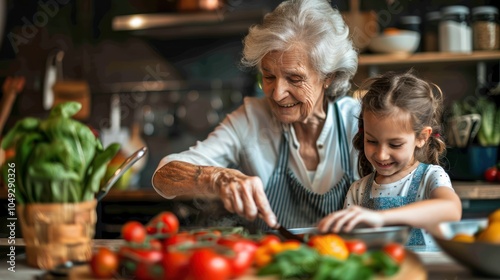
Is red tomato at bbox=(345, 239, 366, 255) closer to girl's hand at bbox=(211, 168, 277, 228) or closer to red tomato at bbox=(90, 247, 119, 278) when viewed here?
girl's hand at bbox=(211, 168, 277, 228)

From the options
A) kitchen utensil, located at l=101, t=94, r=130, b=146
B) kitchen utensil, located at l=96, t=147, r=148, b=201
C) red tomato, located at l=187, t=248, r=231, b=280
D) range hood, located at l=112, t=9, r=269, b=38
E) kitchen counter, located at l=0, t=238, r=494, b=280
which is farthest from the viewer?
kitchen utensil, located at l=101, t=94, r=130, b=146

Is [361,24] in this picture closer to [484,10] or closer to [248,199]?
[484,10]

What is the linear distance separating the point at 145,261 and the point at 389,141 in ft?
3.23

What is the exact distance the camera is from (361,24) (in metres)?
3.96

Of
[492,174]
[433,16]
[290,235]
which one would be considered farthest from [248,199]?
[433,16]

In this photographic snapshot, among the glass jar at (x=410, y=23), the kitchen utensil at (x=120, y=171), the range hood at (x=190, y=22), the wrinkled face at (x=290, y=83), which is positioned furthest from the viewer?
the range hood at (x=190, y=22)

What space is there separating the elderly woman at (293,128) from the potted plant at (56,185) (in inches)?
21.9

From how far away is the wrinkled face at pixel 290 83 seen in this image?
6.81 feet

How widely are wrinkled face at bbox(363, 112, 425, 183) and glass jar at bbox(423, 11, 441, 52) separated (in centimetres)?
209

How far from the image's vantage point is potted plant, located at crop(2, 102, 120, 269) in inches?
53.1

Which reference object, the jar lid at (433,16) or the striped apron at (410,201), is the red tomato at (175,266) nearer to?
the striped apron at (410,201)

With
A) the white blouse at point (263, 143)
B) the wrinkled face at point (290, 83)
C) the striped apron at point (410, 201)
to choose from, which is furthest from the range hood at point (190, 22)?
the striped apron at point (410, 201)

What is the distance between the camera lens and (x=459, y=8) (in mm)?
3691

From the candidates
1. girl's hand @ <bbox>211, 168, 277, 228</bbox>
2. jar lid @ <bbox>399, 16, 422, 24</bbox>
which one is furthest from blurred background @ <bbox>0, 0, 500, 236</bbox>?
girl's hand @ <bbox>211, 168, 277, 228</bbox>
